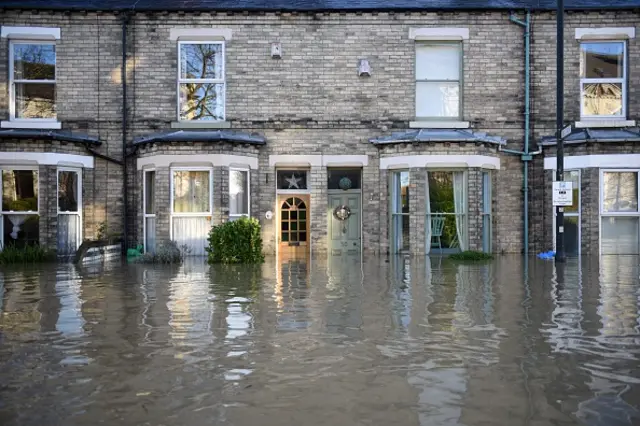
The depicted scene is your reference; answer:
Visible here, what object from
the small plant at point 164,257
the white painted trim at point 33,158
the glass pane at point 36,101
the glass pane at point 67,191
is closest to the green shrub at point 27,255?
the glass pane at point 67,191

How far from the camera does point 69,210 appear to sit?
1941cm

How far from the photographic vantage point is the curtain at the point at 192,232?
1884cm

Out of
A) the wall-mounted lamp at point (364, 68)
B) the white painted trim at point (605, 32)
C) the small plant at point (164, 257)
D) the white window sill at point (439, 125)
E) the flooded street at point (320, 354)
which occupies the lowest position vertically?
the flooded street at point (320, 354)

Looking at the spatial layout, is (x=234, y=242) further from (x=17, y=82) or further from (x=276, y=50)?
(x=17, y=82)

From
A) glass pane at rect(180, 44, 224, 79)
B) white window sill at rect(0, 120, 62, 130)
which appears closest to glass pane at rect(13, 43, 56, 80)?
white window sill at rect(0, 120, 62, 130)

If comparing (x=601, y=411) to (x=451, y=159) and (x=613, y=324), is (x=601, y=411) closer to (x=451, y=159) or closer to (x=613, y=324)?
(x=613, y=324)

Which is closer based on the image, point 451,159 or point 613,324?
point 613,324

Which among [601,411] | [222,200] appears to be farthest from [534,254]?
[601,411]

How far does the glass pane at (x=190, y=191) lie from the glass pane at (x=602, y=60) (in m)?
11.1

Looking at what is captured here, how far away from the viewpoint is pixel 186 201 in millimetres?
19078

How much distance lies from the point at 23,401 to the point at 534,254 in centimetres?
1716

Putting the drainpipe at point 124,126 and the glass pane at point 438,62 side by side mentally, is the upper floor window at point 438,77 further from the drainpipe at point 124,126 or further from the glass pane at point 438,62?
the drainpipe at point 124,126

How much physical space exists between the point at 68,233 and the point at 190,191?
3.52 metres

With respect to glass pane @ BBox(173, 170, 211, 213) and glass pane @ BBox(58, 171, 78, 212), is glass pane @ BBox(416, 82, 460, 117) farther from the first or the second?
glass pane @ BBox(58, 171, 78, 212)
